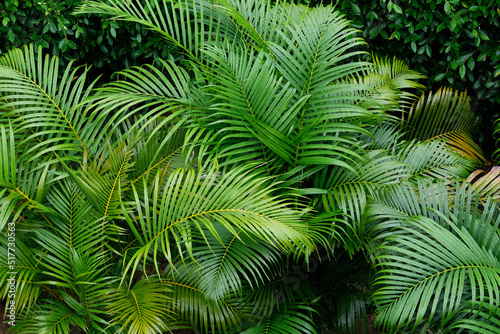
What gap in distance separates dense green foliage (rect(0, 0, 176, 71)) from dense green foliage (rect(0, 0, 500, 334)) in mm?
610

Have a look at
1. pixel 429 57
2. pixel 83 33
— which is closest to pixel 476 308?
pixel 429 57

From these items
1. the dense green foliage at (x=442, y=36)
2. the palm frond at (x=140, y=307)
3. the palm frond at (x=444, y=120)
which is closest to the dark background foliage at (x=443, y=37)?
the dense green foliage at (x=442, y=36)

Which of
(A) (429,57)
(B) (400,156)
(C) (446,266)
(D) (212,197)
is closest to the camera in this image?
(C) (446,266)

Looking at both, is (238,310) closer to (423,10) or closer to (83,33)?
(83,33)

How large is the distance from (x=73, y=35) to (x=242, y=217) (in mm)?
2376

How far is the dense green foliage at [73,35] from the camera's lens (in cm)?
313

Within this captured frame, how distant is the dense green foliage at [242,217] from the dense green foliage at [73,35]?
2.00ft

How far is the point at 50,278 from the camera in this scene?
86.4 inches

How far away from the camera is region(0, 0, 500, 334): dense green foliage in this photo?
1.93 m

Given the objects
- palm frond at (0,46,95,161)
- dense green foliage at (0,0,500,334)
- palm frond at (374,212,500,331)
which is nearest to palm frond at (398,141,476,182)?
dense green foliage at (0,0,500,334)

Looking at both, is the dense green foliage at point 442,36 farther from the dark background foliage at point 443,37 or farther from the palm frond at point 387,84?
the palm frond at point 387,84

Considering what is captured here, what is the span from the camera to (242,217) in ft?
6.33

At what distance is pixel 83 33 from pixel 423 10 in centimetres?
260

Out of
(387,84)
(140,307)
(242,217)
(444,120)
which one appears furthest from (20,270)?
(444,120)
